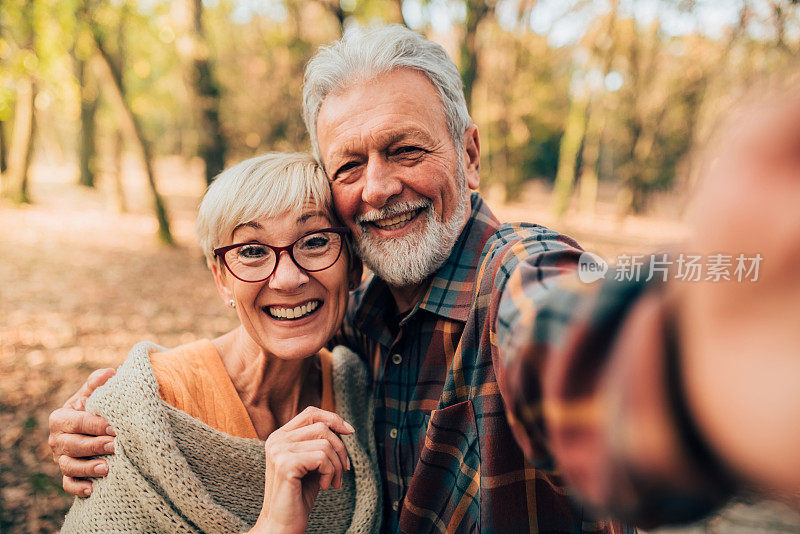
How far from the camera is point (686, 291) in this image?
1.88 feet

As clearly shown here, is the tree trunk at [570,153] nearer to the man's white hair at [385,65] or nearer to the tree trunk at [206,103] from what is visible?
the tree trunk at [206,103]

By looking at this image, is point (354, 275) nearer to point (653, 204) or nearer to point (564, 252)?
point (564, 252)

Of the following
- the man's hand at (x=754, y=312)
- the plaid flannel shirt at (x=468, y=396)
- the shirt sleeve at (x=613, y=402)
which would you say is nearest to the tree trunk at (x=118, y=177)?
the plaid flannel shirt at (x=468, y=396)

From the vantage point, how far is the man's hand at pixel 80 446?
162 cm

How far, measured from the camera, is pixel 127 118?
9.93 metres

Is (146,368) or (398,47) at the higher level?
(398,47)

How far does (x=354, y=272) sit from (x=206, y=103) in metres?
9.05

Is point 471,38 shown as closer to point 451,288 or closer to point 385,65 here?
point 385,65

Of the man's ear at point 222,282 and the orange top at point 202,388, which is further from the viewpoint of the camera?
the man's ear at point 222,282

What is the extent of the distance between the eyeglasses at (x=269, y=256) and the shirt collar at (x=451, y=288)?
39cm

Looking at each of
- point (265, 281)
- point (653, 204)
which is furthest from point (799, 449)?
point (653, 204)

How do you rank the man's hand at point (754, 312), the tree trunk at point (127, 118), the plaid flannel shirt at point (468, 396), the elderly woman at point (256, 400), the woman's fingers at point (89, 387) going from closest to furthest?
A: the man's hand at point (754, 312), the plaid flannel shirt at point (468, 396), the elderly woman at point (256, 400), the woman's fingers at point (89, 387), the tree trunk at point (127, 118)

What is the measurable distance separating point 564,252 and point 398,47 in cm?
127

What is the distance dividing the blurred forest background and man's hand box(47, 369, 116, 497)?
173 centimetres
